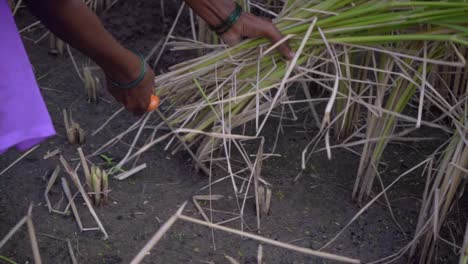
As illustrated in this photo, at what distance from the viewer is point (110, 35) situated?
5.20 feet

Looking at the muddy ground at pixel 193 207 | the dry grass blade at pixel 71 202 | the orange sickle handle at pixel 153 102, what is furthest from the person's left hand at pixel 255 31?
the dry grass blade at pixel 71 202

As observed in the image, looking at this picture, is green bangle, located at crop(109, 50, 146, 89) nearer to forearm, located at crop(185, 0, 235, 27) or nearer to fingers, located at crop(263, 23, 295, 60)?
forearm, located at crop(185, 0, 235, 27)

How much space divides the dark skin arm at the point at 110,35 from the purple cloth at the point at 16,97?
0.36ft

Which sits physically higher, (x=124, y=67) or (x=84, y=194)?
(x=124, y=67)

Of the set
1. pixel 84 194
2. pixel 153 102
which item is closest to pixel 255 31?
pixel 153 102

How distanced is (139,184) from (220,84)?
359 mm

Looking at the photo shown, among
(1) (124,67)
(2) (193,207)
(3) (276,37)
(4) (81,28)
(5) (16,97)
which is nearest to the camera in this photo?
(5) (16,97)

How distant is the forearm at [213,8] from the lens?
1748mm

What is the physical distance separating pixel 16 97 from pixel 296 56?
651 mm

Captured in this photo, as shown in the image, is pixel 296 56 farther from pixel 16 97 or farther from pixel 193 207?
pixel 16 97

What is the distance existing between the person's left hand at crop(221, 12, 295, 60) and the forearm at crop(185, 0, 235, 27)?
37 mm

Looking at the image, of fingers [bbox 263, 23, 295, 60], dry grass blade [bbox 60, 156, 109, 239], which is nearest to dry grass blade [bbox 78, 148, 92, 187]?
dry grass blade [bbox 60, 156, 109, 239]

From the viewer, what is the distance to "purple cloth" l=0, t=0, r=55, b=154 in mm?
1366

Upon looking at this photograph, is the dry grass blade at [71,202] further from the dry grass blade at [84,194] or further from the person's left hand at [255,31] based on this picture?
the person's left hand at [255,31]
